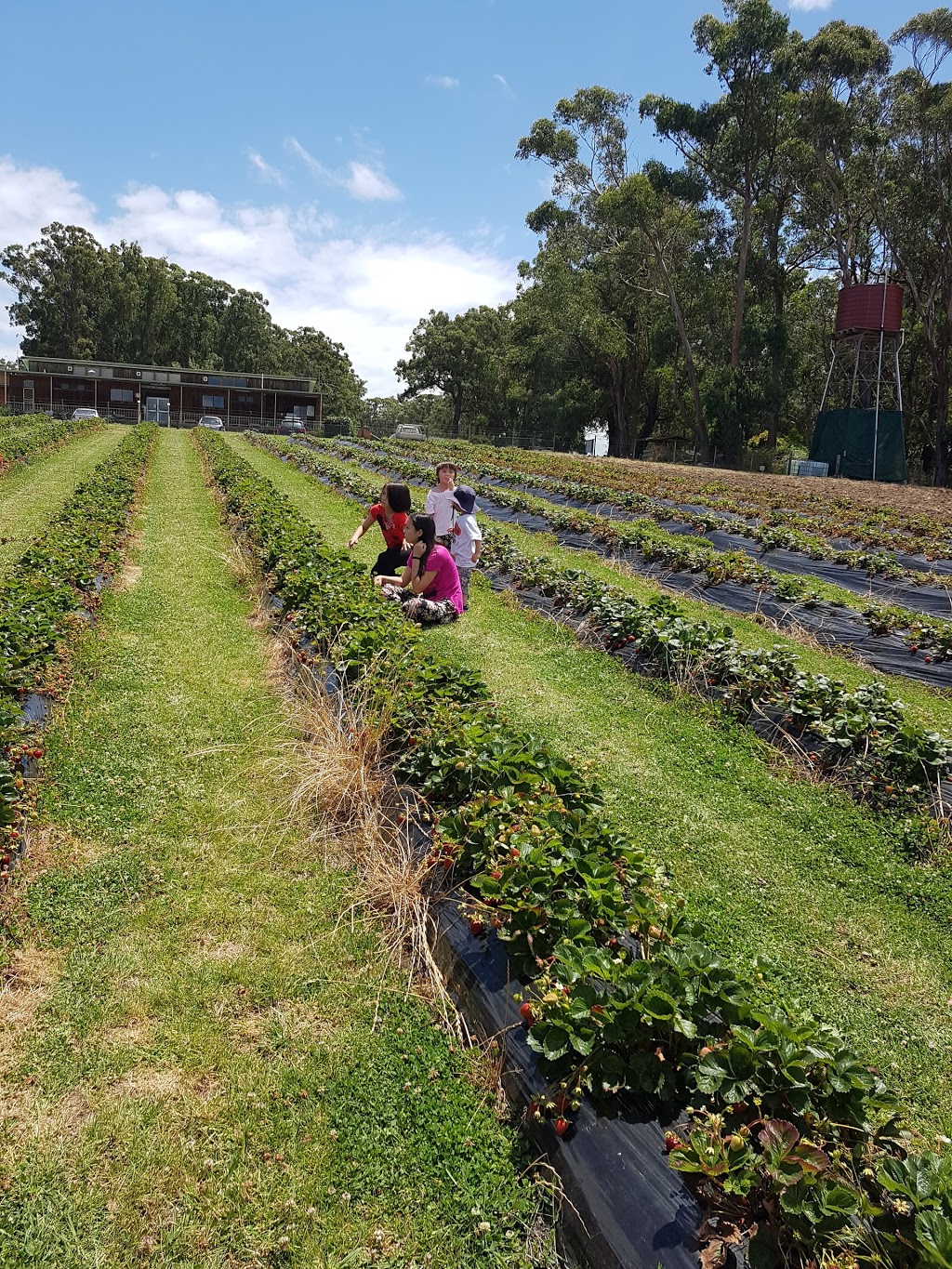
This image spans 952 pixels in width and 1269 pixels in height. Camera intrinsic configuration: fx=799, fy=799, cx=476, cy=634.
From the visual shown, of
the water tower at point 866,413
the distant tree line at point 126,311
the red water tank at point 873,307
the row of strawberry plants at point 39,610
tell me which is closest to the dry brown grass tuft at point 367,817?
the row of strawberry plants at point 39,610

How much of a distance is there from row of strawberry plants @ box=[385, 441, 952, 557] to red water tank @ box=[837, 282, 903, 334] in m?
8.29

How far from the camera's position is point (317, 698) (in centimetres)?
506

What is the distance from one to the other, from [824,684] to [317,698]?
3.39 m

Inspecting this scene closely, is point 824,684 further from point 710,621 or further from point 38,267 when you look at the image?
point 38,267

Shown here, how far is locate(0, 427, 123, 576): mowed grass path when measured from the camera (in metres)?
11.0

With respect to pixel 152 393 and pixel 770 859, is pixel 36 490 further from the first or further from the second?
pixel 152 393

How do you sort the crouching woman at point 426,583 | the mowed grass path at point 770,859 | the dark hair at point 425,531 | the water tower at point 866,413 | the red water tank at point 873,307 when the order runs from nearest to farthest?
1. the mowed grass path at point 770,859
2. the dark hair at point 425,531
3. the crouching woman at point 426,583
4. the red water tank at point 873,307
5. the water tower at point 866,413

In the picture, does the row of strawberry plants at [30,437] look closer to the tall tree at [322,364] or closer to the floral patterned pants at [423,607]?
the floral patterned pants at [423,607]

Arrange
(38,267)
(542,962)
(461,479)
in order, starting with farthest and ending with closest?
(38,267) < (461,479) < (542,962)

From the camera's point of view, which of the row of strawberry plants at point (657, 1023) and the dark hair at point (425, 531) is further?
the dark hair at point (425, 531)

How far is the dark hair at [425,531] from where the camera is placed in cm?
721

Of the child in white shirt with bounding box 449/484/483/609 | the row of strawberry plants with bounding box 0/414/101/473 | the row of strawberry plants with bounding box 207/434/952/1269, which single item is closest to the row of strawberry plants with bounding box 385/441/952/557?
the child in white shirt with bounding box 449/484/483/609

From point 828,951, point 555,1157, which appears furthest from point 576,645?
point 555,1157

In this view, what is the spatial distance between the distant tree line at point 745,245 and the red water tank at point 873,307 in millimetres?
4216
